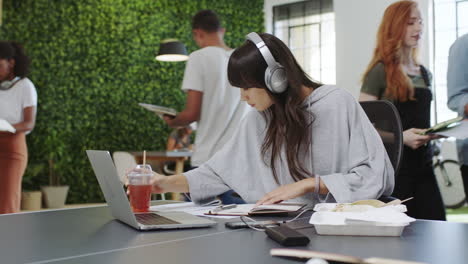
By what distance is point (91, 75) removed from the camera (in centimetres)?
635

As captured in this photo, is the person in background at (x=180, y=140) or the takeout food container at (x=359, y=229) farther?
the person in background at (x=180, y=140)

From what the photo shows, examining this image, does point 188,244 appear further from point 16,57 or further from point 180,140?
point 180,140

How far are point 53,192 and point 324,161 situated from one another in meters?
4.87

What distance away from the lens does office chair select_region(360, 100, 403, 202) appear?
1.70 meters

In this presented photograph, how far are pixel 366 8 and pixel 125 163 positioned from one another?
153 inches

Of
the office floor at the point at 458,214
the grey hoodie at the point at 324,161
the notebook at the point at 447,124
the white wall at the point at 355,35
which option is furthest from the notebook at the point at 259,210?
the white wall at the point at 355,35

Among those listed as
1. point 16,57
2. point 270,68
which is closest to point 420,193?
point 270,68

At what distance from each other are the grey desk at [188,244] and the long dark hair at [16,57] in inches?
101

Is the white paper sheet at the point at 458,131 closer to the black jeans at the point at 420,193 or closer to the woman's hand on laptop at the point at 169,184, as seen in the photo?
the black jeans at the point at 420,193

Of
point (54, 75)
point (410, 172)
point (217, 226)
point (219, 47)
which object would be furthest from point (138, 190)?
point (54, 75)

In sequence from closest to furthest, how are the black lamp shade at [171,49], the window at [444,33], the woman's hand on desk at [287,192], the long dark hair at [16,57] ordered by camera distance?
the woman's hand on desk at [287,192], the long dark hair at [16,57], the black lamp shade at [171,49], the window at [444,33]

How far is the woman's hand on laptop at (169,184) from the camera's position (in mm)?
1607

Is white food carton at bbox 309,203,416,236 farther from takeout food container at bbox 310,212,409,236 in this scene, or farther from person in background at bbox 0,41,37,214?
person in background at bbox 0,41,37,214

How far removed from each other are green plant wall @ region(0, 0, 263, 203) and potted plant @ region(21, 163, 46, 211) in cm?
3
